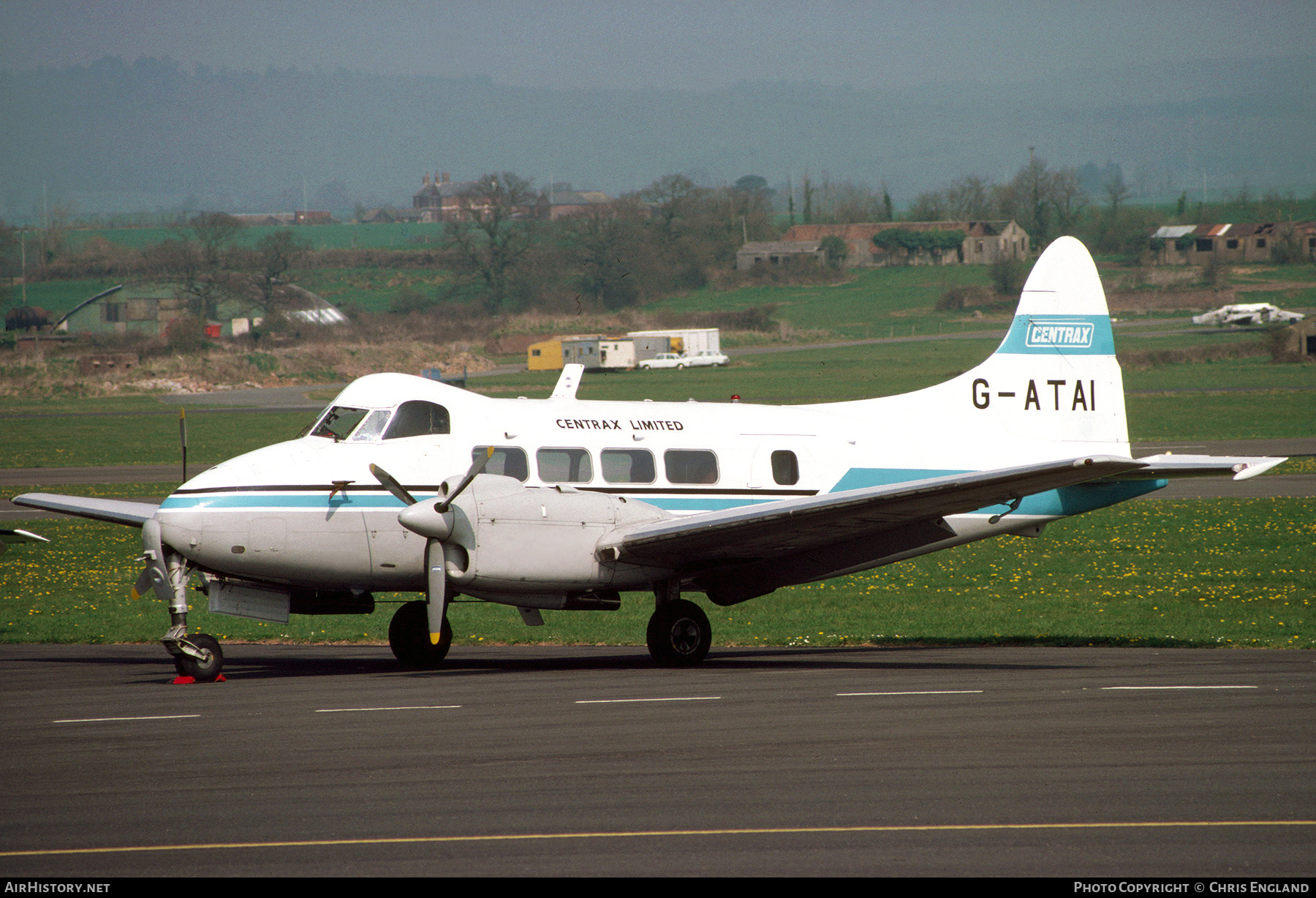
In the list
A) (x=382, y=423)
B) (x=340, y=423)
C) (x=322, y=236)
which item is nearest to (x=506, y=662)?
(x=382, y=423)

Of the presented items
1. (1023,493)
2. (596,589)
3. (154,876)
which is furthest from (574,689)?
(154,876)

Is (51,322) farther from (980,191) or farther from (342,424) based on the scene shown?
(342,424)

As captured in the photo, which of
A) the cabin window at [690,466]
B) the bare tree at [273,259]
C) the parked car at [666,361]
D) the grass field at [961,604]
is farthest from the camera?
the bare tree at [273,259]

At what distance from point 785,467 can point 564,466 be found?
3019mm

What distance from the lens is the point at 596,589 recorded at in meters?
15.8

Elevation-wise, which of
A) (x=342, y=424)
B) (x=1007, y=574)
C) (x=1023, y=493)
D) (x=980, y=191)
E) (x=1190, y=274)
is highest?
(x=980, y=191)

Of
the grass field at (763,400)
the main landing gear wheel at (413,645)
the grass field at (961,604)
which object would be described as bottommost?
the grass field at (961,604)

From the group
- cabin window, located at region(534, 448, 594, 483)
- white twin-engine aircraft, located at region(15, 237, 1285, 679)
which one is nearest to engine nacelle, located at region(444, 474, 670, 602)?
white twin-engine aircraft, located at region(15, 237, 1285, 679)

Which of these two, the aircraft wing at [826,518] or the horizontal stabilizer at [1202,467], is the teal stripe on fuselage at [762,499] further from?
the horizontal stabilizer at [1202,467]

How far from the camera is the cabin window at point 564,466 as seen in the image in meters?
16.4

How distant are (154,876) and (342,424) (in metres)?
9.40

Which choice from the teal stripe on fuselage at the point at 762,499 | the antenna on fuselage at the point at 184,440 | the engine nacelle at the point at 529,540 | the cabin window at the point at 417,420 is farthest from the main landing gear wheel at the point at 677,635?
the antenna on fuselage at the point at 184,440

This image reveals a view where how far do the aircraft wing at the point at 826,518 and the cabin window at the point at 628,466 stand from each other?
3.92 ft

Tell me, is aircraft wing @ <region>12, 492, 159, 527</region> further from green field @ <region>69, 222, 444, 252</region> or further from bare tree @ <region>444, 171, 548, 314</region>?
green field @ <region>69, 222, 444, 252</region>
